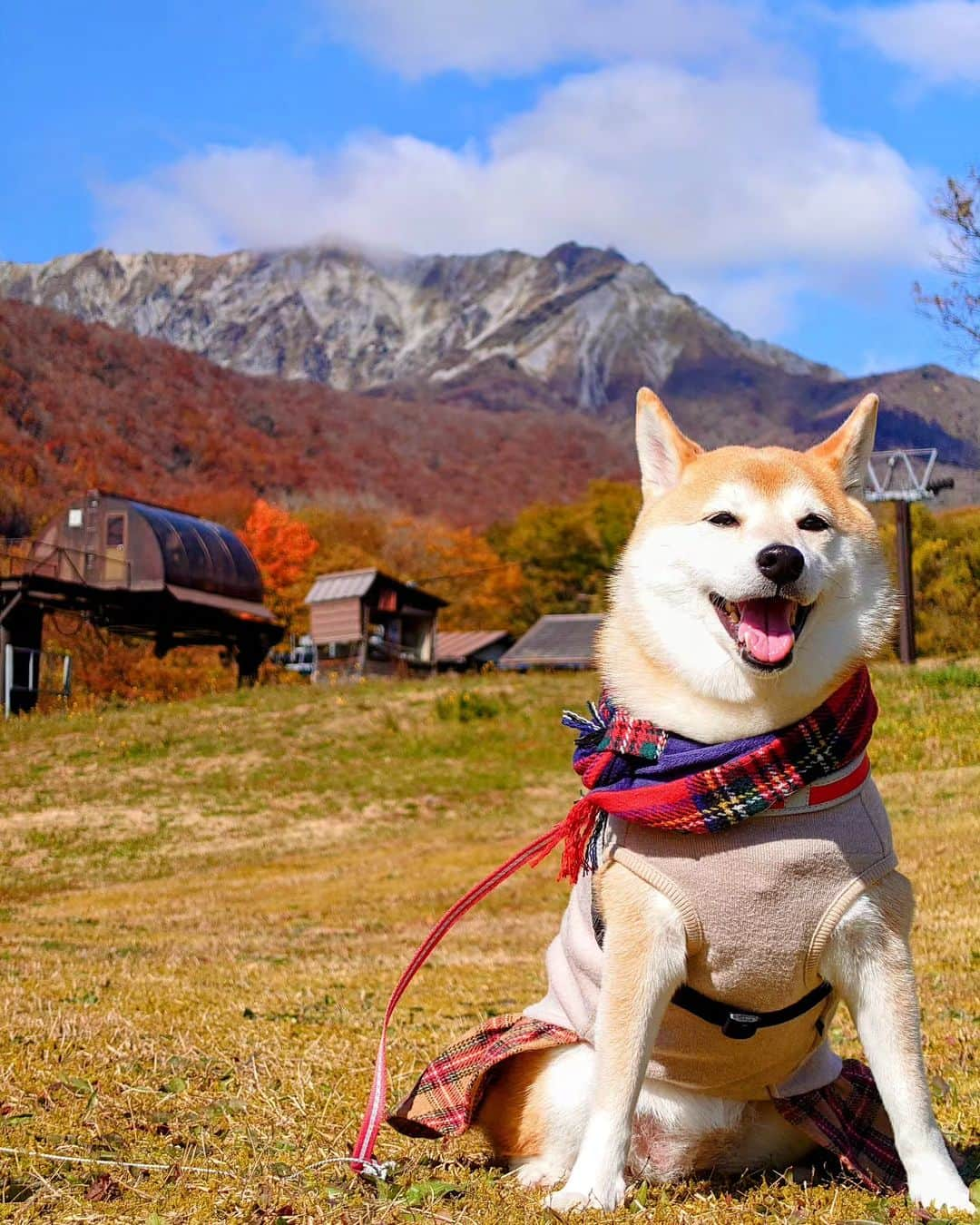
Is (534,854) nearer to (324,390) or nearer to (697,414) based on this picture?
(324,390)

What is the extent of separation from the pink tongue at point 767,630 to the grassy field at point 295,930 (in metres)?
1.35

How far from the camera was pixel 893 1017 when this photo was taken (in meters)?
2.85

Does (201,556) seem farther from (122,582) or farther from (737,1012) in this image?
(737,1012)

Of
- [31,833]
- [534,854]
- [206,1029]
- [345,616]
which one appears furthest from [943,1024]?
[345,616]

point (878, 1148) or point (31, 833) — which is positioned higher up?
point (878, 1148)

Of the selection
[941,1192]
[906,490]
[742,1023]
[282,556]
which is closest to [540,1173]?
[742,1023]

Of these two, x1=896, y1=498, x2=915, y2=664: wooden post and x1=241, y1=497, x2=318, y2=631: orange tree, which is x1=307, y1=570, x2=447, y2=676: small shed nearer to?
x1=241, y1=497, x2=318, y2=631: orange tree

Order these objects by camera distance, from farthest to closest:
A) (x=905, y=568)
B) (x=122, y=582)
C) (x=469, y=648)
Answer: (x=469, y=648), (x=122, y=582), (x=905, y=568)

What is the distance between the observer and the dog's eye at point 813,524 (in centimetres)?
301

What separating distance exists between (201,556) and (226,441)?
61.2m

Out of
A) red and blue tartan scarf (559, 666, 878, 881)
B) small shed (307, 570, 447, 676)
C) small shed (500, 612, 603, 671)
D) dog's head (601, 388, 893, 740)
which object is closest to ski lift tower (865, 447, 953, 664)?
small shed (307, 570, 447, 676)

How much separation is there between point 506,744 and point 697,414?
16195 cm

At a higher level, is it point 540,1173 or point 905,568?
point 905,568

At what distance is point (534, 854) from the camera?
12.0 feet
